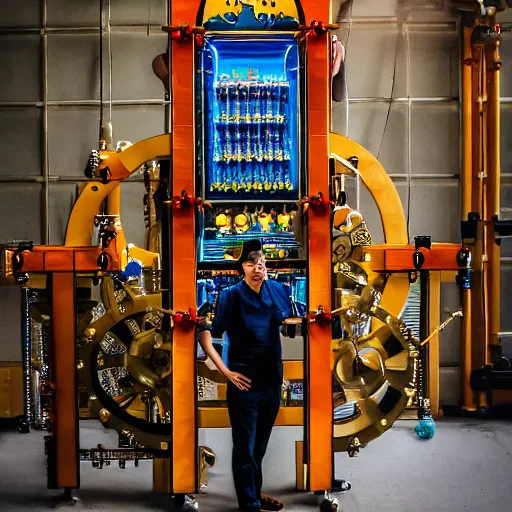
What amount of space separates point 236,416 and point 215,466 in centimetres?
71

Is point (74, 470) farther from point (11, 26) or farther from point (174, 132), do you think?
point (11, 26)

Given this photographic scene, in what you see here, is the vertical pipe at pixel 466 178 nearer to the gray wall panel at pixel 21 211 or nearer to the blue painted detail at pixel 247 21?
the blue painted detail at pixel 247 21

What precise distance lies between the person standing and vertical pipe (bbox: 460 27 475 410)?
2181 mm

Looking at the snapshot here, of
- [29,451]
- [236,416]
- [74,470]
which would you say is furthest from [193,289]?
[29,451]

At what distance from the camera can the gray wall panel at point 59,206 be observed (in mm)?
5578

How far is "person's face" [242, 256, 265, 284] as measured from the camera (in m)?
3.91

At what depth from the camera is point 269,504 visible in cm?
399

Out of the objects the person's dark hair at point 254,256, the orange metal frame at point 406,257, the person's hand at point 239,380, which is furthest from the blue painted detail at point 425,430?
the person's dark hair at point 254,256

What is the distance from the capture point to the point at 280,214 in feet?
13.1

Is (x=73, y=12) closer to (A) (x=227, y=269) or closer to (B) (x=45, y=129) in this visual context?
(B) (x=45, y=129)

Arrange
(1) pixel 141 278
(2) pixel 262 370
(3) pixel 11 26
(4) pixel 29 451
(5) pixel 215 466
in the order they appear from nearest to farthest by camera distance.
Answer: (2) pixel 262 370 → (1) pixel 141 278 → (5) pixel 215 466 → (4) pixel 29 451 → (3) pixel 11 26

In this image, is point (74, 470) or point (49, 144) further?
point (49, 144)

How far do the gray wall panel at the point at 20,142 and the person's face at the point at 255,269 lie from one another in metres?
2.24

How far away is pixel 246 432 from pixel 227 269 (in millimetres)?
795
